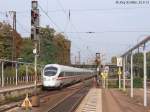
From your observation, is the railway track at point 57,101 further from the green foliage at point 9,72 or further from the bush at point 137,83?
the bush at point 137,83

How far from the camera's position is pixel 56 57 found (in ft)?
367

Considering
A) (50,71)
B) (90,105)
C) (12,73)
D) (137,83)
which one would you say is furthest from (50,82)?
(90,105)

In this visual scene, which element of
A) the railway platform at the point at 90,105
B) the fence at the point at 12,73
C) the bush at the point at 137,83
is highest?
the fence at the point at 12,73

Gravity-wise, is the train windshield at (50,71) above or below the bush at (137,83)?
above

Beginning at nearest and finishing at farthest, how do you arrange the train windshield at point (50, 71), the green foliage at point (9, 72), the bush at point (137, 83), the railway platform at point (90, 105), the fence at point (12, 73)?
the railway platform at point (90, 105) < the fence at point (12, 73) < the green foliage at point (9, 72) < the train windshield at point (50, 71) < the bush at point (137, 83)

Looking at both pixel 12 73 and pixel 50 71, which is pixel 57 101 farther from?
pixel 50 71

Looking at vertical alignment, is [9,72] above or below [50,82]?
above

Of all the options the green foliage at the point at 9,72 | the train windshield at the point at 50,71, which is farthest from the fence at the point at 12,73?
the train windshield at the point at 50,71

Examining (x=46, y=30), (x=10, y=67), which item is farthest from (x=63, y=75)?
(x=46, y=30)

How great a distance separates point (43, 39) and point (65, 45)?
34.8ft

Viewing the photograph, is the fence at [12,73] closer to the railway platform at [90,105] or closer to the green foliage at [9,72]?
the green foliage at [9,72]

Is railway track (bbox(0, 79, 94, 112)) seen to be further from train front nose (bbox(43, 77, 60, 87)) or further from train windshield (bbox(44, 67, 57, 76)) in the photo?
train windshield (bbox(44, 67, 57, 76))

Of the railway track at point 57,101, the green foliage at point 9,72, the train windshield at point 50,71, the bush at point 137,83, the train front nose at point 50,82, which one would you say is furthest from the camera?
the bush at point 137,83

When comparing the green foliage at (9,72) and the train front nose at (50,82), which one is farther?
the train front nose at (50,82)
